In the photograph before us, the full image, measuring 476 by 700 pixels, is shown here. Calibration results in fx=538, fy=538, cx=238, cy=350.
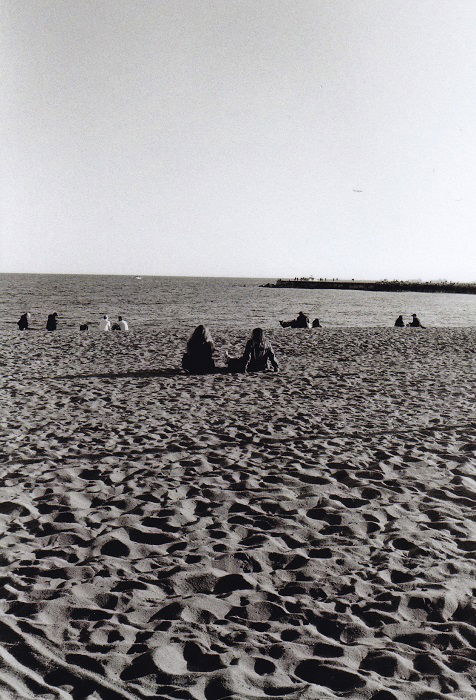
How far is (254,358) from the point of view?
12.1 m

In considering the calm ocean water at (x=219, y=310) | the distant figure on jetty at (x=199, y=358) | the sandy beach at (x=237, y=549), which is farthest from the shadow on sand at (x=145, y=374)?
the calm ocean water at (x=219, y=310)

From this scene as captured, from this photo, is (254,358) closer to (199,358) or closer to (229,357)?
(229,357)

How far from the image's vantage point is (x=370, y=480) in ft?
17.8

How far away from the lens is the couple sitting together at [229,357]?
11789mm

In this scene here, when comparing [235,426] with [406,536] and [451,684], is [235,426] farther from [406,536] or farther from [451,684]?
[451,684]

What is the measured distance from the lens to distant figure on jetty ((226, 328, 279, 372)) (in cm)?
1204

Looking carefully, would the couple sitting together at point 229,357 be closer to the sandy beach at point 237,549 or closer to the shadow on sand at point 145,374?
the shadow on sand at point 145,374

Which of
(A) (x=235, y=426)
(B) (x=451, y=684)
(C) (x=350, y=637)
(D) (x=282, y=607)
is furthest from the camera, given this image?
(A) (x=235, y=426)

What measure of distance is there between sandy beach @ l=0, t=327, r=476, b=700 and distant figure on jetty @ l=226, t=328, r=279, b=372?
3071mm

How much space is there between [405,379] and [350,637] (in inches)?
342

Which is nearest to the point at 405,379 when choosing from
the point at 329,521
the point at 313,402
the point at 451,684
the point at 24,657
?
the point at 313,402

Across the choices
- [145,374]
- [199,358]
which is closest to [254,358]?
[199,358]

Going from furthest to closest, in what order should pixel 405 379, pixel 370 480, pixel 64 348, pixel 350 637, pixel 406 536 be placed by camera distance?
pixel 64 348 → pixel 405 379 → pixel 370 480 → pixel 406 536 → pixel 350 637

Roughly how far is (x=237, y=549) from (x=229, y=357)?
8283 millimetres
